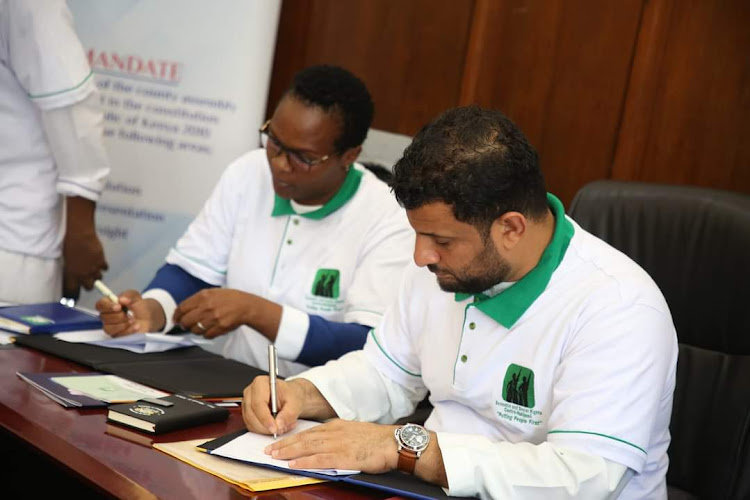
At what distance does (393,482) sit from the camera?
4.54 feet

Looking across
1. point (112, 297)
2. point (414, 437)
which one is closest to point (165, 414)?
point (414, 437)

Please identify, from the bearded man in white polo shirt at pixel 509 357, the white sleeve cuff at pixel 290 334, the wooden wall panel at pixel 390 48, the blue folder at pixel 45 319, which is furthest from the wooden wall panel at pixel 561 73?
the blue folder at pixel 45 319

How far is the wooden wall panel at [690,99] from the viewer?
106 inches

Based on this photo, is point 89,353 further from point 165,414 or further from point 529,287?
point 529,287

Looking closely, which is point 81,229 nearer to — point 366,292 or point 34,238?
point 34,238

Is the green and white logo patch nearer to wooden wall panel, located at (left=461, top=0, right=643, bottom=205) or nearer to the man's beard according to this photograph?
the man's beard

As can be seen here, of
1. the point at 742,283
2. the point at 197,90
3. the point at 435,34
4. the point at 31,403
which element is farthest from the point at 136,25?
the point at 742,283

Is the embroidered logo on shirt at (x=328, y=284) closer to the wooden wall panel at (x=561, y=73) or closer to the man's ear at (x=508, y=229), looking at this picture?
the man's ear at (x=508, y=229)

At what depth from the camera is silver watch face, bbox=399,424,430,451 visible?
143 cm

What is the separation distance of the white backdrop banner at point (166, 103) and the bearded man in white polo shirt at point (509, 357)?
1.91 meters

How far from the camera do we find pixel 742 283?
1766 millimetres

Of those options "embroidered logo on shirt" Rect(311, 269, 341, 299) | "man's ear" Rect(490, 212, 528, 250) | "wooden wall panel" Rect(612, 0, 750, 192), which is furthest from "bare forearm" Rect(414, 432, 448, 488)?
"wooden wall panel" Rect(612, 0, 750, 192)

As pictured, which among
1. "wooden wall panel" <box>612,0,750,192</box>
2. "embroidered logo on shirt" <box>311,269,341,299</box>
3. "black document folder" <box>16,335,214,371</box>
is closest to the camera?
"black document folder" <box>16,335,214,371</box>

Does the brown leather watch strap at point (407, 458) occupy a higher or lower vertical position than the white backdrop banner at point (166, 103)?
lower
